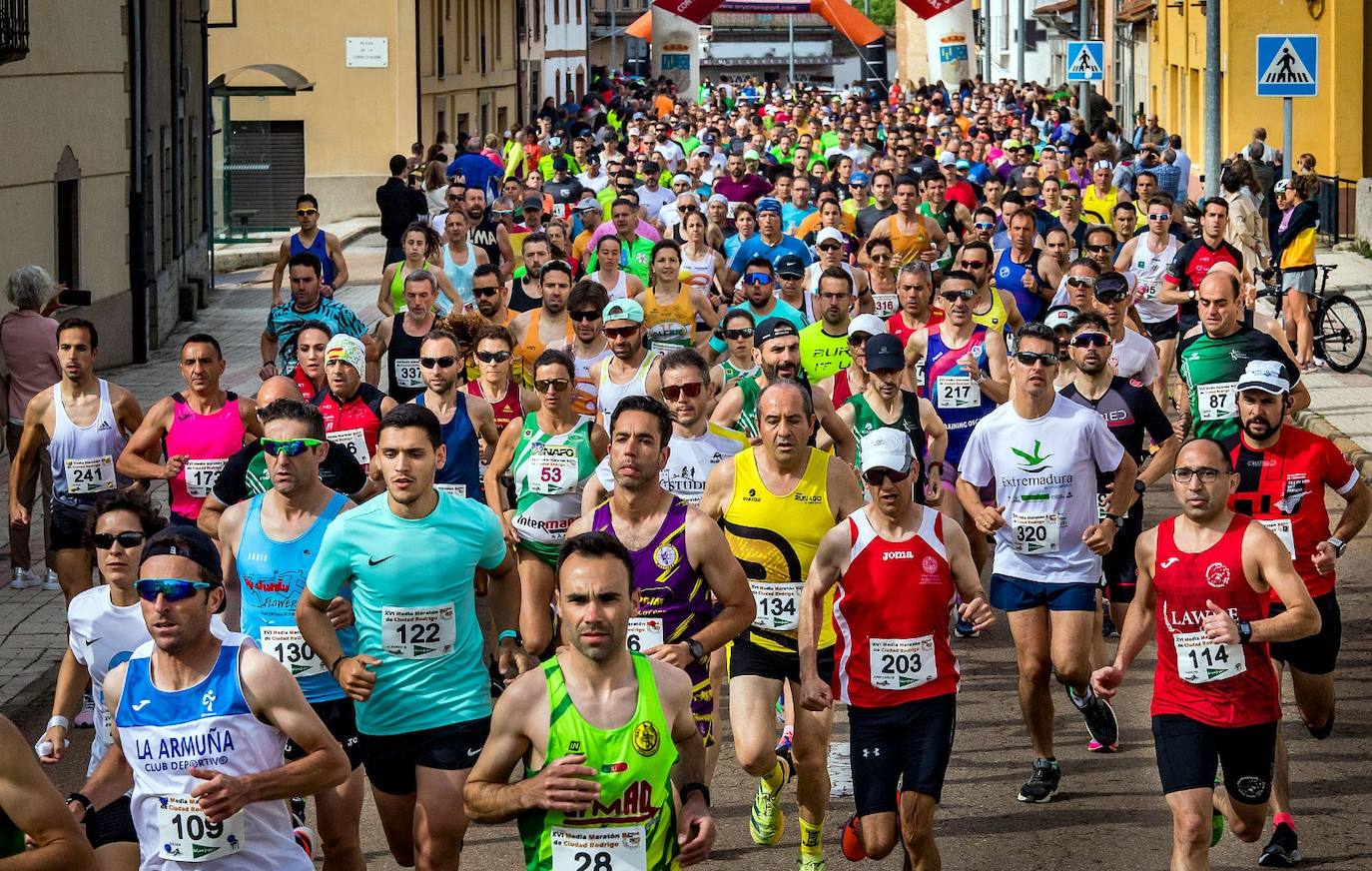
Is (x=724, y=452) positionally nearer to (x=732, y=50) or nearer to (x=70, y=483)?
(x=70, y=483)

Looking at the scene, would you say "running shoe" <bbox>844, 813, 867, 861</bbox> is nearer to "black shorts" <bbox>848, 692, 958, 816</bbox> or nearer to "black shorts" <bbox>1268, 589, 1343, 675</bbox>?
"black shorts" <bbox>848, 692, 958, 816</bbox>

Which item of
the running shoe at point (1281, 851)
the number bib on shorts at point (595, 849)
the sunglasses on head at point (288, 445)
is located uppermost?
the sunglasses on head at point (288, 445)

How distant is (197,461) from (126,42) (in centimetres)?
1541

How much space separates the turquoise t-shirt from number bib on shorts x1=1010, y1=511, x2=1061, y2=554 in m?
2.70

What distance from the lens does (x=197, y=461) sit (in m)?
9.91

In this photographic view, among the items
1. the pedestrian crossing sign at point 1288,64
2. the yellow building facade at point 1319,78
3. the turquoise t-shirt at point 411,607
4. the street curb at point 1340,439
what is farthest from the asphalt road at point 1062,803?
the yellow building facade at point 1319,78

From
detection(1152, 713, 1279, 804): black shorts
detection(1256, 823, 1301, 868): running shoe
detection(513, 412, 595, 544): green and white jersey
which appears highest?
detection(513, 412, 595, 544): green and white jersey

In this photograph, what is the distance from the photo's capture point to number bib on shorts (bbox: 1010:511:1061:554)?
9102 mm

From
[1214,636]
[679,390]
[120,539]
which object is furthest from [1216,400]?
[120,539]

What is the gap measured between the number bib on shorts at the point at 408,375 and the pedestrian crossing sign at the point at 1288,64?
9.65 metres

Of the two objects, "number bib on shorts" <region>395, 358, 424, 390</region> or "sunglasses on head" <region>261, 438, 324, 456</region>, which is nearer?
"sunglasses on head" <region>261, 438, 324, 456</region>

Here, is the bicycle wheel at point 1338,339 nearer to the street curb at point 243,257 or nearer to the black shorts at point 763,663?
the black shorts at point 763,663

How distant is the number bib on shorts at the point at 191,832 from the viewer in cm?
577

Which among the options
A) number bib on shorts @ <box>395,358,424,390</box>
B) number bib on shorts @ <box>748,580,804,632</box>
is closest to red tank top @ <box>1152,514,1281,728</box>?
number bib on shorts @ <box>748,580,804,632</box>
